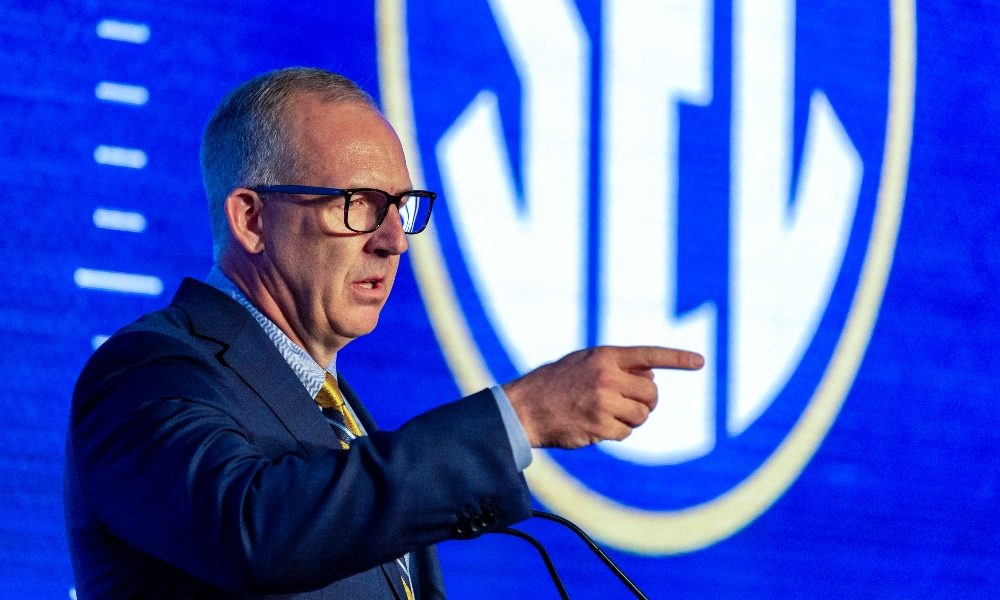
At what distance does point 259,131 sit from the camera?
1.64 m

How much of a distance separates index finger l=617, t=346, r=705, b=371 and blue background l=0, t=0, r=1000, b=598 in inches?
41.8

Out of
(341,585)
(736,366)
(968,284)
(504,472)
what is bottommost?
(341,585)

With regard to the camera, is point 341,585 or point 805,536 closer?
point 341,585

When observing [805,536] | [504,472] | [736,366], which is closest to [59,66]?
[504,472]

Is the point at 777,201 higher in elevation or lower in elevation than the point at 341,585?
higher

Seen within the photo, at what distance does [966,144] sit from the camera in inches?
109

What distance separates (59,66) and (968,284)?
192 centimetres

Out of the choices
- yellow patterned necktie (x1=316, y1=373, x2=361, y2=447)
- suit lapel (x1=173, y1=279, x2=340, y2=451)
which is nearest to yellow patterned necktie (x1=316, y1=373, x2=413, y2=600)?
yellow patterned necktie (x1=316, y1=373, x2=361, y2=447)

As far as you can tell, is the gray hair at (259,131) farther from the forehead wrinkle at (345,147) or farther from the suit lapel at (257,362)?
the suit lapel at (257,362)

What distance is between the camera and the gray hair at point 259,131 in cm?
162

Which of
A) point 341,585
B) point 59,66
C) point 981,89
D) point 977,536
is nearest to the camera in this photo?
point 341,585

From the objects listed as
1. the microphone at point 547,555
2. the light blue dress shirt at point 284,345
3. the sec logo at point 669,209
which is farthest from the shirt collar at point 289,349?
the sec logo at point 669,209

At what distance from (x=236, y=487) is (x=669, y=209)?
4.98 ft

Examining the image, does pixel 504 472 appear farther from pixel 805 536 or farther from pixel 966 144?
pixel 966 144
